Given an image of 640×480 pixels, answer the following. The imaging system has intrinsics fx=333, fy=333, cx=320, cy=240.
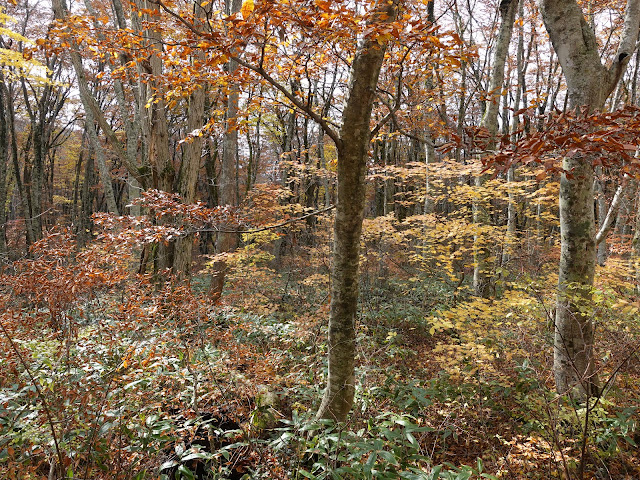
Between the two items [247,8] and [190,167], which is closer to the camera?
[247,8]

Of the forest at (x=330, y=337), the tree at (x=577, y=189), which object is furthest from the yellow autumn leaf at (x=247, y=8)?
the tree at (x=577, y=189)

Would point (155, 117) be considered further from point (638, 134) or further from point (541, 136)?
point (638, 134)

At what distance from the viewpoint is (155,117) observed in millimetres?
6496

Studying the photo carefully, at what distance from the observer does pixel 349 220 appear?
3.03 m

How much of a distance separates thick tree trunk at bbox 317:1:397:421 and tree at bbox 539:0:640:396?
2.16 meters

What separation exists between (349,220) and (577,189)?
2568 mm

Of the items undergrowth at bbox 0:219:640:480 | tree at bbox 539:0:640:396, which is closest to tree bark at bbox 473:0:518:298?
undergrowth at bbox 0:219:640:480

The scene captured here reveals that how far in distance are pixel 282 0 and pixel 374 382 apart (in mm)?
4475

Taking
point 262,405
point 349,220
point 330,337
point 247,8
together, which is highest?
point 247,8

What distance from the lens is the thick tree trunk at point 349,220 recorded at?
284 cm

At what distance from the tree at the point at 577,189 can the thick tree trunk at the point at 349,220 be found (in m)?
2.16

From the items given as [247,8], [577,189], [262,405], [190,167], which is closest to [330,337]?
[262,405]

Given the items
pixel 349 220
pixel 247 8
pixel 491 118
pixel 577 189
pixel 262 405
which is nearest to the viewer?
pixel 247 8

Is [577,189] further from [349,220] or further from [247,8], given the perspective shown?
[247,8]
